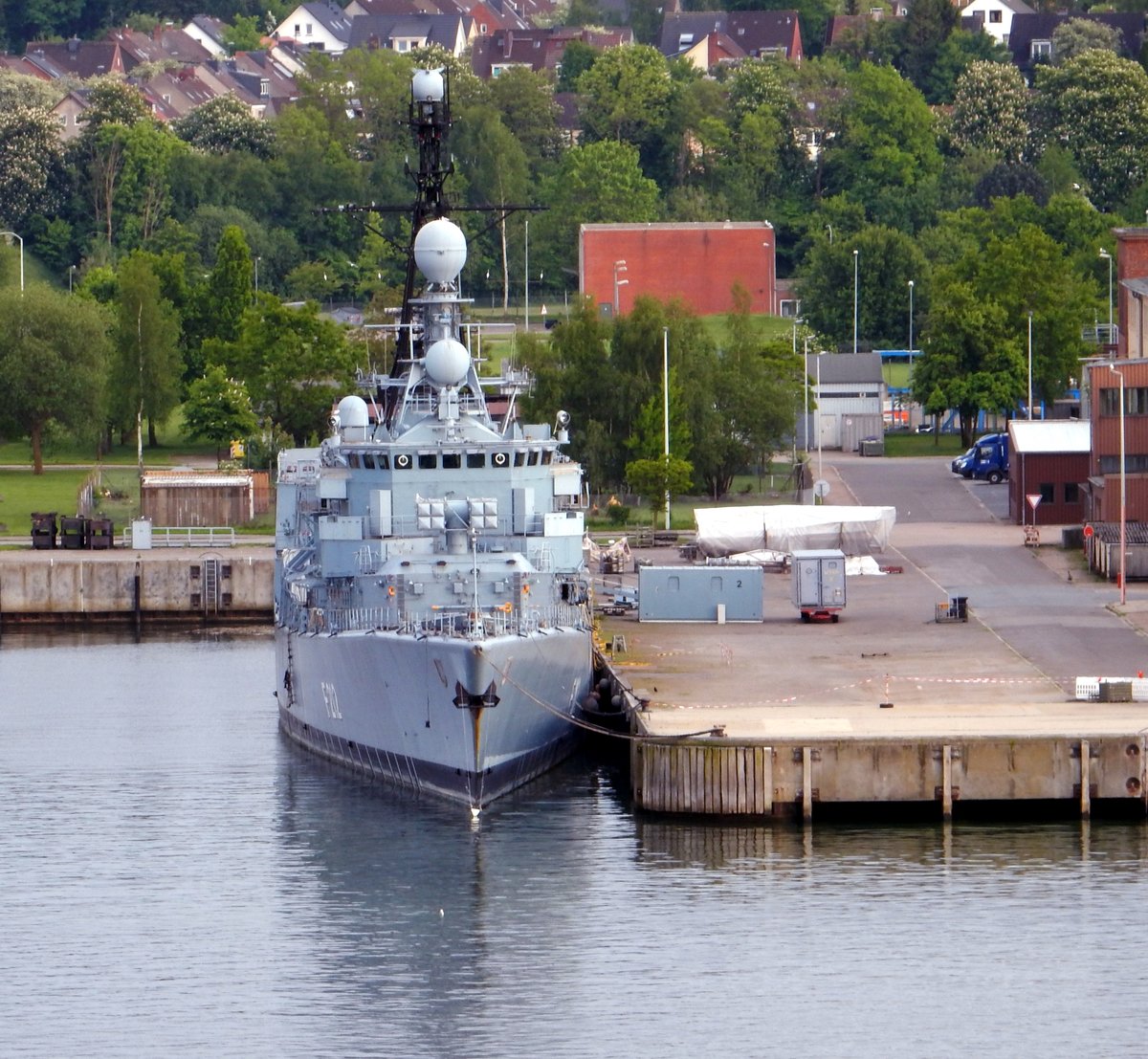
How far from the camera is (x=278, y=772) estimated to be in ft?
232

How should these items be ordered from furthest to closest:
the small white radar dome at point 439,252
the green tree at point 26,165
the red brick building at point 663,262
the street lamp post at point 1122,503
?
1. the green tree at point 26,165
2. the red brick building at point 663,262
3. the street lamp post at point 1122,503
4. the small white radar dome at point 439,252

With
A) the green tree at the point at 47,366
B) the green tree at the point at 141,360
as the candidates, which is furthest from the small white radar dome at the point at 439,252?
the green tree at the point at 141,360

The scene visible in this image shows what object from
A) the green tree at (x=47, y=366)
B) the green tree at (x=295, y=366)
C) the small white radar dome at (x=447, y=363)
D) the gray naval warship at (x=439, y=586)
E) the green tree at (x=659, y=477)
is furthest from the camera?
the green tree at (x=295, y=366)

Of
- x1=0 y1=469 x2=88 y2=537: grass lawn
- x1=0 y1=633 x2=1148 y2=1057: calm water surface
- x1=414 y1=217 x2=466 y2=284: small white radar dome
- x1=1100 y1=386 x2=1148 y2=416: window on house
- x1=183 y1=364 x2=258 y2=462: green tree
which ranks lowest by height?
x1=0 y1=633 x2=1148 y2=1057: calm water surface

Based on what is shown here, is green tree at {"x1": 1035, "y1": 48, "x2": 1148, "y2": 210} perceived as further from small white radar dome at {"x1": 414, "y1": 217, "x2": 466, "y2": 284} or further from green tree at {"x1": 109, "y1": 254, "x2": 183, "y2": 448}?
small white radar dome at {"x1": 414, "y1": 217, "x2": 466, "y2": 284}

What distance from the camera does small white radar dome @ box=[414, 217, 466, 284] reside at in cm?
7425

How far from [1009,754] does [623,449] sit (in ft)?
186

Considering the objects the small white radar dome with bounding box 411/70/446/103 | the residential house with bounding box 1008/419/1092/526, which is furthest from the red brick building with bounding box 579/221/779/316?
the small white radar dome with bounding box 411/70/446/103

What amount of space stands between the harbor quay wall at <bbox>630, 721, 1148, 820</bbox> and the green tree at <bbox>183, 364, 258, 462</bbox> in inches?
2663

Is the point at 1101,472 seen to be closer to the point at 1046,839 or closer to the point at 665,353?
the point at 665,353

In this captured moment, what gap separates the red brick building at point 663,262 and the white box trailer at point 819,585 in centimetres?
8513

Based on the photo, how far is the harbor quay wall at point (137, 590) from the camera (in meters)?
103

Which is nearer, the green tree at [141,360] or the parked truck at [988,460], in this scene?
the parked truck at [988,460]

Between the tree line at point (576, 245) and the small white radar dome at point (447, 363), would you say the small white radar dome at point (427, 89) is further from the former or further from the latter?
the tree line at point (576, 245)
